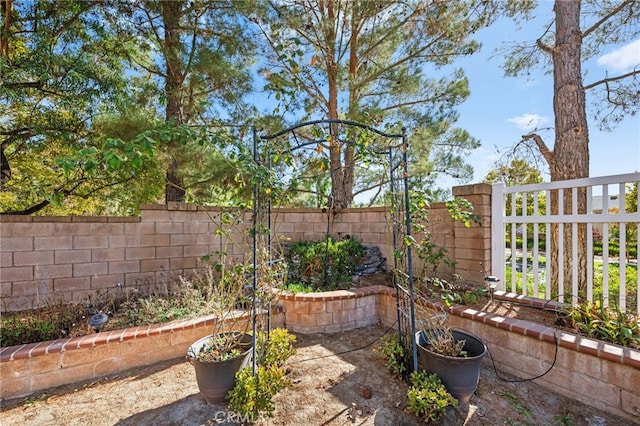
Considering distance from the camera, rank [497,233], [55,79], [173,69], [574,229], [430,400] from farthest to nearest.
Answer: [173,69] → [55,79] → [497,233] → [574,229] → [430,400]

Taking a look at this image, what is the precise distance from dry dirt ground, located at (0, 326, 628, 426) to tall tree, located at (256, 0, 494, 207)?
350cm

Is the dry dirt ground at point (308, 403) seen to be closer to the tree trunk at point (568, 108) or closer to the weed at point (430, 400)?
the weed at point (430, 400)

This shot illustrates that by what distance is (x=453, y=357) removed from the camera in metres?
1.81

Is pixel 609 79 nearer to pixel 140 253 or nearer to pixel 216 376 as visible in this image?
pixel 216 376

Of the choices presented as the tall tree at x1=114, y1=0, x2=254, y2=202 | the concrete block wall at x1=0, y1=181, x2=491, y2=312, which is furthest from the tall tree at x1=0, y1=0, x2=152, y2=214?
the concrete block wall at x1=0, y1=181, x2=491, y2=312

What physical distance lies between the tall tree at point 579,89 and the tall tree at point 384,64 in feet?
4.15

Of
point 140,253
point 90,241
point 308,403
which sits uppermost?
point 90,241

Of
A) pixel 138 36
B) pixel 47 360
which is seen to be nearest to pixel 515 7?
pixel 138 36

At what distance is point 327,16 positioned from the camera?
507cm

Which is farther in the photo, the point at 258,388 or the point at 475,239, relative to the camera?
the point at 475,239

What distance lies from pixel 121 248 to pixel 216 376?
2656 millimetres

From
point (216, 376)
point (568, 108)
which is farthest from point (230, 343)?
point (568, 108)

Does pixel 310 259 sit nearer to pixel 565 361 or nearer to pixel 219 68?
pixel 565 361

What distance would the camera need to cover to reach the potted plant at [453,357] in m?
1.77
